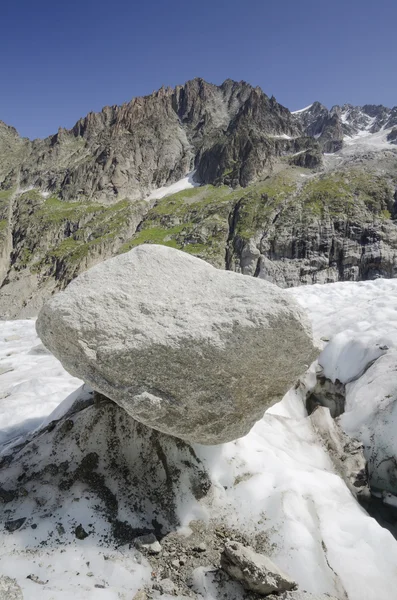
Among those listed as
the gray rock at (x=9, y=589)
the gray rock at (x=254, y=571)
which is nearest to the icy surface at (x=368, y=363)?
the gray rock at (x=254, y=571)

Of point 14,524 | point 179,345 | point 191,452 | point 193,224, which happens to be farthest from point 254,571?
point 193,224

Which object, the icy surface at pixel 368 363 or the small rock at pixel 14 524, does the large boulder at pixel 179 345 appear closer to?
the small rock at pixel 14 524

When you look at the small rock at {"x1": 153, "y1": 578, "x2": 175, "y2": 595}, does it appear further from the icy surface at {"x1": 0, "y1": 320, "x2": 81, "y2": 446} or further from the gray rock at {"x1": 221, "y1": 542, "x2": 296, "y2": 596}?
the icy surface at {"x1": 0, "y1": 320, "x2": 81, "y2": 446}

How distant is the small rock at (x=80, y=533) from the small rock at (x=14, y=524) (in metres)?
1.15

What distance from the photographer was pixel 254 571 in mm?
5938

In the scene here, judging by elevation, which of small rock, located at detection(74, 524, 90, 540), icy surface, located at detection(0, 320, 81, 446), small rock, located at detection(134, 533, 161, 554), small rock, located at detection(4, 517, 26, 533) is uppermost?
icy surface, located at detection(0, 320, 81, 446)

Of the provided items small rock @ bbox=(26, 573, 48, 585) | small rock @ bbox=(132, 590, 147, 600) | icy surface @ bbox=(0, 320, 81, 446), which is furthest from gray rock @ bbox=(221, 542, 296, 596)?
icy surface @ bbox=(0, 320, 81, 446)

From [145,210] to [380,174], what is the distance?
346 ft

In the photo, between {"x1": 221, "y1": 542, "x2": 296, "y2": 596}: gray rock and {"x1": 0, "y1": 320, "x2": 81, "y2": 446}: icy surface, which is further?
{"x1": 0, "y1": 320, "x2": 81, "y2": 446}: icy surface

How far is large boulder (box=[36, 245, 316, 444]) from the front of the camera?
7.05 m

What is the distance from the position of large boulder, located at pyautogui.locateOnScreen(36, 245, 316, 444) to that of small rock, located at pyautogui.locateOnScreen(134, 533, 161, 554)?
6.84ft

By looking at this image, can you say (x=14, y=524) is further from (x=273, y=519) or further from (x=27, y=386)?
(x=27, y=386)

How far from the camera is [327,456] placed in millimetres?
10078

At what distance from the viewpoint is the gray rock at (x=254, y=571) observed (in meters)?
5.89
